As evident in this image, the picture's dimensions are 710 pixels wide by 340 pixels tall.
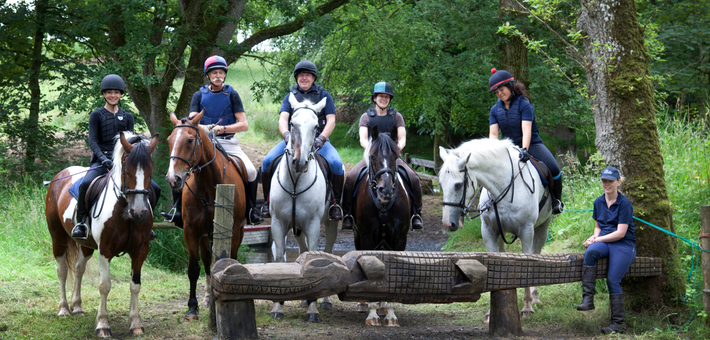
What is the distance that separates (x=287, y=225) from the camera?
Result: 20.6ft

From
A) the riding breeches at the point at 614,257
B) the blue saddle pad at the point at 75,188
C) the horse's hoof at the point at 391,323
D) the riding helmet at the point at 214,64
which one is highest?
the riding helmet at the point at 214,64

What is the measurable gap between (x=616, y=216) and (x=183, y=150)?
13.6ft

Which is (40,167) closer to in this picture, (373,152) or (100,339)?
(100,339)

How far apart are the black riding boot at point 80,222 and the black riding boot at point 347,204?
279 centimetres

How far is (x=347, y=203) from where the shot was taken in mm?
6770

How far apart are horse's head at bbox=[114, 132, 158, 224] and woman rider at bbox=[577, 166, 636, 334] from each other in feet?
13.9

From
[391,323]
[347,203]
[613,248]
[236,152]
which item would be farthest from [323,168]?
[613,248]

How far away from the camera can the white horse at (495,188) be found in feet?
18.4

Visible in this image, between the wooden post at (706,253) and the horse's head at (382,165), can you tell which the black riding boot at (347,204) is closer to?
the horse's head at (382,165)

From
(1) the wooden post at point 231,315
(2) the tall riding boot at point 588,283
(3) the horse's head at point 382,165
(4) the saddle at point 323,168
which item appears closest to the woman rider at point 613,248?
(2) the tall riding boot at point 588,283

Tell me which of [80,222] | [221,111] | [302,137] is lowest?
[80,222]

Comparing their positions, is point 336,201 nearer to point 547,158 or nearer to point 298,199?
point 298,199

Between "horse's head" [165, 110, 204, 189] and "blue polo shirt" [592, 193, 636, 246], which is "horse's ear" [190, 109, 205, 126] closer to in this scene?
"horse's head" [165, 110, 204, 189]

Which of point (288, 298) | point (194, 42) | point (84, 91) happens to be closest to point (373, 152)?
point (288, 298)
